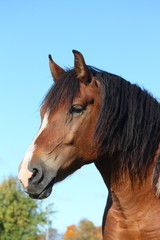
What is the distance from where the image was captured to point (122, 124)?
5355 millimetres

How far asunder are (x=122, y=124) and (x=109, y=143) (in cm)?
27

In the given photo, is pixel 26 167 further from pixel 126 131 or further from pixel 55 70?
pixel 55 70

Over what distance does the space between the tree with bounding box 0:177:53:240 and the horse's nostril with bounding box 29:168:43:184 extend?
137 feet

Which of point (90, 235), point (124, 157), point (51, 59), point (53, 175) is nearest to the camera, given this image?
point (53, 175)

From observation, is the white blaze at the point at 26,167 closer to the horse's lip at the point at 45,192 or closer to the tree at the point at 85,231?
the horse's lip at the point at 45,192

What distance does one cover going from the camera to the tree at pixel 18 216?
152 feet

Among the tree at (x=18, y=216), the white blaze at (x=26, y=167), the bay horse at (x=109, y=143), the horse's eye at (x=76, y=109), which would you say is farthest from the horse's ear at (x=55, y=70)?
the tree at (x=18, y=216)

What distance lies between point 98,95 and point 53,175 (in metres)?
1.05

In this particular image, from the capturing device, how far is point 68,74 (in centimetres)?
554

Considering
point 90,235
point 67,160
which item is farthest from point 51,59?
point 90,235

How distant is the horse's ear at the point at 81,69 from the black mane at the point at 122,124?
0.06m

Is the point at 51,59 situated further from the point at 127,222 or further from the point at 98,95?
the point at 127,222

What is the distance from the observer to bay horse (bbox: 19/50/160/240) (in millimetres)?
5102

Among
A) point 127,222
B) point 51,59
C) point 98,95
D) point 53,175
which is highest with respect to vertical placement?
point 51,59
